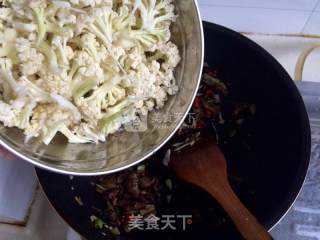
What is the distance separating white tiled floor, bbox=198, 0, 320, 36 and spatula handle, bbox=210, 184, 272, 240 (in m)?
0.40

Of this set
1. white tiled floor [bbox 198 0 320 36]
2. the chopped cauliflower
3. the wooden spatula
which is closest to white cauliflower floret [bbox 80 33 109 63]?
the chopped cauliflower

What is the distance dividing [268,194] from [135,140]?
11.9 inches

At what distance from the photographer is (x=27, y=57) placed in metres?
0.55

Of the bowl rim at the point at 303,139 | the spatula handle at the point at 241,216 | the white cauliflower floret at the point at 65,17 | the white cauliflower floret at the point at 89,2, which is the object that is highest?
the white cauliflower floret at the point at 89,2

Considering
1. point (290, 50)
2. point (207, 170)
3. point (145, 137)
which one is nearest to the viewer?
point (145, 137)

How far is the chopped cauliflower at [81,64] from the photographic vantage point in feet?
1.83

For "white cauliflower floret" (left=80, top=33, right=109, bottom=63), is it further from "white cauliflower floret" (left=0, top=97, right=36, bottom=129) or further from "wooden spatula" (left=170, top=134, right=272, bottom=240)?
"wooden spatula" (left=170, top=134, right=272, bottom=240)

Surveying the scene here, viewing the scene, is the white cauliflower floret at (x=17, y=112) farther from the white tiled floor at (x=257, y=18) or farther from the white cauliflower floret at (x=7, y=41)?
the white tiled floor at (x=257, y=18)

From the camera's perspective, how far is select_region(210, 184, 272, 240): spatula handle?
67cm

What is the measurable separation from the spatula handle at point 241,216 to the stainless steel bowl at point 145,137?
7.2 inches

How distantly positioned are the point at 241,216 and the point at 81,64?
364mm

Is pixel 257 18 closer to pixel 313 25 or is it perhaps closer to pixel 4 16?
pixel 313 25

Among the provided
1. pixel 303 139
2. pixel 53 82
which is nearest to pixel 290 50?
pixel 303 139

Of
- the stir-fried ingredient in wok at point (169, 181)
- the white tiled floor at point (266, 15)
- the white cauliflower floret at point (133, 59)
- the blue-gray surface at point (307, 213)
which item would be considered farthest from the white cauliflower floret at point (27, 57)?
the blue-gray surface at point (307, 213)
